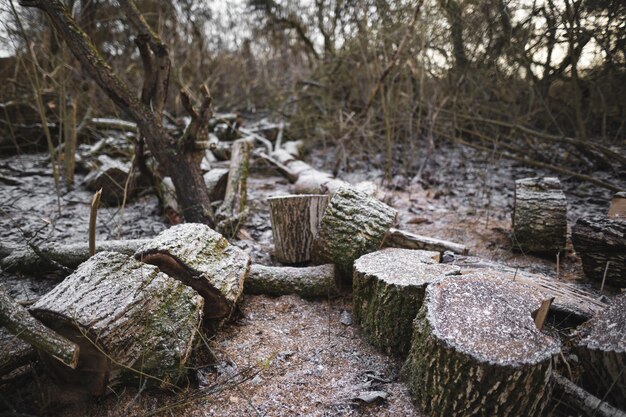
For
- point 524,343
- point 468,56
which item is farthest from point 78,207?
point 468,56

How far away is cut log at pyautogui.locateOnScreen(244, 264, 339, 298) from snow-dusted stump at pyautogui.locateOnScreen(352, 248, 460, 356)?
361 millimetres

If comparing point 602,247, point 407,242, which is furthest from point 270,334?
point 602,247

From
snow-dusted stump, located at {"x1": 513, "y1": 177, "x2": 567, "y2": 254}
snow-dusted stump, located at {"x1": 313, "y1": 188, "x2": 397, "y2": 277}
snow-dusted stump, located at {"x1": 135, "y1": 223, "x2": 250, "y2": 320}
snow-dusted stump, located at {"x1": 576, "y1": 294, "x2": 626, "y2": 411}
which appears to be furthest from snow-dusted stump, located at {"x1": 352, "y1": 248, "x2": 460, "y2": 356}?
snow-dusted stump, located at {"x1": 513, "y1": 177, "x2": 567, "y2": 254}

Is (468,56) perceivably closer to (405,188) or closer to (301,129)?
(405,188)

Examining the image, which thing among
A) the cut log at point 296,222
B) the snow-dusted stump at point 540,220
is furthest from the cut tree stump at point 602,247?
the cut log at point 296,222

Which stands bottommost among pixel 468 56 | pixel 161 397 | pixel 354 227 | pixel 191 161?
pixel 161 397

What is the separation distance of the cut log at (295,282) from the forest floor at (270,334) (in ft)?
0.23

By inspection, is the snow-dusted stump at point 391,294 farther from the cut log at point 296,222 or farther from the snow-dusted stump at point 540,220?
the snow-dusted stump at point 540,220

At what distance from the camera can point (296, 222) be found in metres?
2.93

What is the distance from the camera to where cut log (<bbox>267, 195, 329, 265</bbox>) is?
2898mm

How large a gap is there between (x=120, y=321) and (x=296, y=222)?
1.52 meters

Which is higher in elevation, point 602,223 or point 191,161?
point 191,161

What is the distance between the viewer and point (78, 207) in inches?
159

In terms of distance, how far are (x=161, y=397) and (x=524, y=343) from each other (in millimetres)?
1609
